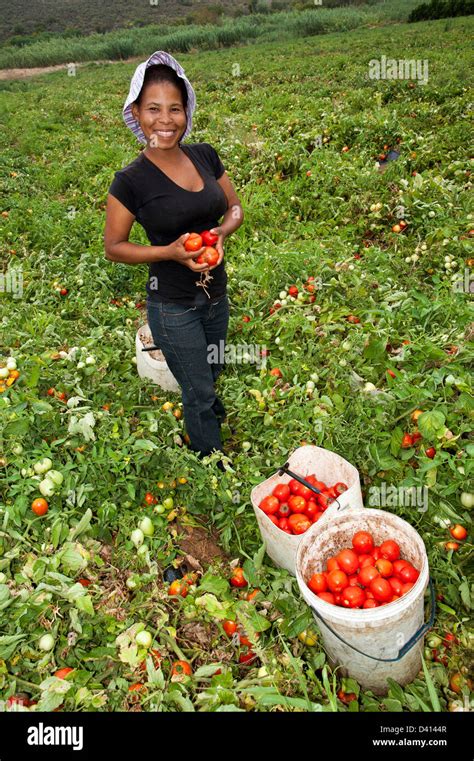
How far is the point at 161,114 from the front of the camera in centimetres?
255

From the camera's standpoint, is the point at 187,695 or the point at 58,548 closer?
the point at 187,695

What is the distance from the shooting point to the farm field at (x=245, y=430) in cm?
253

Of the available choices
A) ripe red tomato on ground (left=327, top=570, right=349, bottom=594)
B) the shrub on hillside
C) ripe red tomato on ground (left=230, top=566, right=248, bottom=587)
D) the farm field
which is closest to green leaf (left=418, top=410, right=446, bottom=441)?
the farm field

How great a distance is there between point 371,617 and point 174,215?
2185 mm

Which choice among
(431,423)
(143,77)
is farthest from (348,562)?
(143,77)

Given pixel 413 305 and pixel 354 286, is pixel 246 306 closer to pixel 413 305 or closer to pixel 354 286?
pixel 354 286

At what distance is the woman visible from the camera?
2.57 m

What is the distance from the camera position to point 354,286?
475 centimetres

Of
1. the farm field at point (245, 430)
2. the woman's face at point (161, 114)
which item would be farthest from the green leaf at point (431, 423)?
the woman's face at point (161, 114)

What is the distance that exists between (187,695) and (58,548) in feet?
3.82

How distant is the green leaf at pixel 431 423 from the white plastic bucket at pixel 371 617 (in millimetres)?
538

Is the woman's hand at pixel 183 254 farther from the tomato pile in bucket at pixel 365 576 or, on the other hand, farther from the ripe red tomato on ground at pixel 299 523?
the tomato pile in bucket at pixel 365 576
